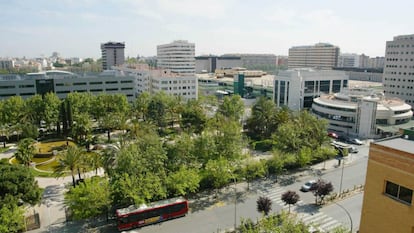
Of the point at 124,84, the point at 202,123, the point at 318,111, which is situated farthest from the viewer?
the point at 124,84

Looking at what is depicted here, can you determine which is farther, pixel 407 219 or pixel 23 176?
pixel 23 176

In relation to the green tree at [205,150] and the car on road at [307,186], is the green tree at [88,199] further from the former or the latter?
the car on road at [307,186]

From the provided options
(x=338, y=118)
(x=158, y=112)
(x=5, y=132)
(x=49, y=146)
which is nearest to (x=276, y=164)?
(x=158, y=112)

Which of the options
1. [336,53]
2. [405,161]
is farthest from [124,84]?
[336,53]

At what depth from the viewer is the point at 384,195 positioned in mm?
17031

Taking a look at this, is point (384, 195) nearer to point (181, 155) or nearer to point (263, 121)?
point (181, 155)

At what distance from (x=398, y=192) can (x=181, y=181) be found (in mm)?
19603

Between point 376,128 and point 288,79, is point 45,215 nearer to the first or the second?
point 376,128

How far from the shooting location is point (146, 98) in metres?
68.8

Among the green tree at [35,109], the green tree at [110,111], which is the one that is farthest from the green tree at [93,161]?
the green tree at [35,109]

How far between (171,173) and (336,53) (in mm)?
175767

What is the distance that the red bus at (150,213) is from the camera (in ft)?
90.7

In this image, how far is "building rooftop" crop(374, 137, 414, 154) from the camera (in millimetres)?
16984

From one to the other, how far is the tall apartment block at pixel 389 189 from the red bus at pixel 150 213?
1681 cm
